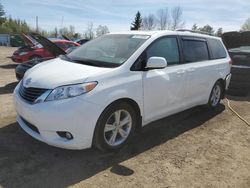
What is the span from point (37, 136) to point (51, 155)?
35cm

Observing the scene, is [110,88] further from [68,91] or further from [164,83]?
[164,83]

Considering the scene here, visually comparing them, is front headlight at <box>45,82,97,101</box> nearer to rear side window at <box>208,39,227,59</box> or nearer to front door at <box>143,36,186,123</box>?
front door at <box>143,36,186,123</box>

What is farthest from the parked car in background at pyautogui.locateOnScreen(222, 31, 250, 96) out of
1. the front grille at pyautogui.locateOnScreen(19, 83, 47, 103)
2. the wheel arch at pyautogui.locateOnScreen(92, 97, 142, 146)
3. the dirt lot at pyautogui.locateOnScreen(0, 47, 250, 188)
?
the front grille at pyautogui.locateOnScreen(19, 83, 47, 103)

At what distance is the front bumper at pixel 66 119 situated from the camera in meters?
3.50

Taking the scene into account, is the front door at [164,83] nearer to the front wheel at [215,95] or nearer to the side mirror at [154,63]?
the side mirror at [154,63]

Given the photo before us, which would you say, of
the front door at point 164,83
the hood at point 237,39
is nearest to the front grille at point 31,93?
the front door at point 164,83

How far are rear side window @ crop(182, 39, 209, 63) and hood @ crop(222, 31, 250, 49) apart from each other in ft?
37.0

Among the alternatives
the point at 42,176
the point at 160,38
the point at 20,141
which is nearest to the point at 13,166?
the point at 42,176

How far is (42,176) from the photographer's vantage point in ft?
11.2

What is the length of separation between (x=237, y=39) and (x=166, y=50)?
13320mm

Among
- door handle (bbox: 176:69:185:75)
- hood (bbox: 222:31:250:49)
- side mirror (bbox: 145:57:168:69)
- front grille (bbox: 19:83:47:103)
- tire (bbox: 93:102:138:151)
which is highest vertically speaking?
hood (bbox: 222:31:250:49)

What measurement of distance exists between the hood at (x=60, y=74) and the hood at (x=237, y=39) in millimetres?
13999

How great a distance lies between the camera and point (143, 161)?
156 inches

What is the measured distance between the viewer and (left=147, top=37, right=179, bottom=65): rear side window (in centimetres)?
457
